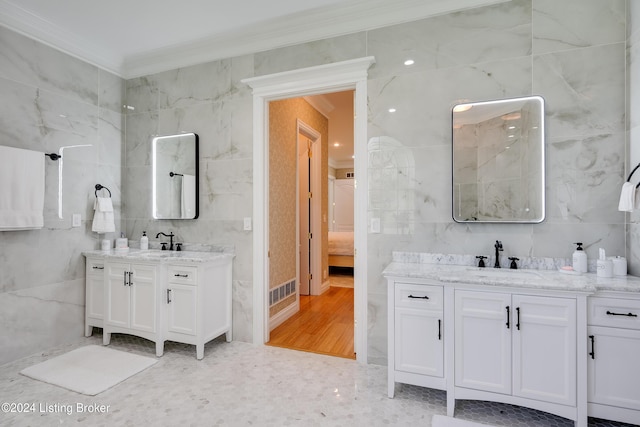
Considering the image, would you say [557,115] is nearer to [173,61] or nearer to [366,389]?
[366,389]

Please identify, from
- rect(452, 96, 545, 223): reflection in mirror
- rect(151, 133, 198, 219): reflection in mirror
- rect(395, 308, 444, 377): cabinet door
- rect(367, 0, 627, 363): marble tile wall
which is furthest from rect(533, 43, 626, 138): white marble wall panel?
rect(151, 133, 198, 219): reflection in mirror

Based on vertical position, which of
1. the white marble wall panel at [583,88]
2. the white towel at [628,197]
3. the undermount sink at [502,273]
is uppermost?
the white marble wall panel at [583,88]

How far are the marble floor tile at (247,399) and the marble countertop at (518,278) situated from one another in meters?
0.86

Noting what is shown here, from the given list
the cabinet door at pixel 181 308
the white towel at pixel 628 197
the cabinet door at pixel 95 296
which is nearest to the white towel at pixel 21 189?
the cabinet door at pixel 95 296

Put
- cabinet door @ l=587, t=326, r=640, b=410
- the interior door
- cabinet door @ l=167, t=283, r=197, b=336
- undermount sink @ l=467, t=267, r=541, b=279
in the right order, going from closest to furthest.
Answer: cabinet door @ l=587, t=326, r=640, b=410 < undermount sink @ l=467, t=267, r=541, b=279 < cabinet door @ l=167, t=283, r=197, b=336 < the interior door

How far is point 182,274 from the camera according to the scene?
2734 millimetres

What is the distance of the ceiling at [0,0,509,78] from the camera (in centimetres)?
254

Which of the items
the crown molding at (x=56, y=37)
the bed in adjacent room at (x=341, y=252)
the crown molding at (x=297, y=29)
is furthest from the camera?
the bed in adjacent room at (x=341, y=252)

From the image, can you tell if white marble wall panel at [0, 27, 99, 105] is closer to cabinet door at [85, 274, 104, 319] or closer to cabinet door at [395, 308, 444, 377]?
cabinet door at [85, 274, 104, 319]

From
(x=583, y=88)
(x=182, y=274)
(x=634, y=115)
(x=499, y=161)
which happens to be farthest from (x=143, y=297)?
(x=634, y=115)

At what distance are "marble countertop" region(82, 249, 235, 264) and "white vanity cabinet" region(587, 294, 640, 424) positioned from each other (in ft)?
9.02

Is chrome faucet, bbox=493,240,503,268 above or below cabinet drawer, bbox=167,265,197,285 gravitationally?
above

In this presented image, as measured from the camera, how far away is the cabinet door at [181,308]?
106 inches

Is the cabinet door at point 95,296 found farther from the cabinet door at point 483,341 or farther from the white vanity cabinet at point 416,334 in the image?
the cabinet door at point 483,341
